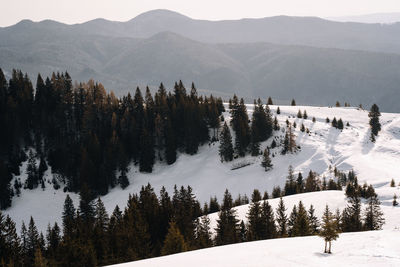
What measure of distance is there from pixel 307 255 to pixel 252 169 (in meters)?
62.2

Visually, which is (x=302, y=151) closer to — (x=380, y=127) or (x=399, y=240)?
(x=380, y=127)

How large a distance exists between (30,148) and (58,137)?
8640mm

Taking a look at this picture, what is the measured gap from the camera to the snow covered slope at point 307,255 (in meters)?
21.3

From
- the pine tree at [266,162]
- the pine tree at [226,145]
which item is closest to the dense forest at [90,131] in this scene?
the pine tree at [226,145]

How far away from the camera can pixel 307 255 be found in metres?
23.7

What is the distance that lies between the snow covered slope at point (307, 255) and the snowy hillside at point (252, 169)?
154ft

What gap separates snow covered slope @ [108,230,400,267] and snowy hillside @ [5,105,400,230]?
46.8 m

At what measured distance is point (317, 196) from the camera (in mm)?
55688

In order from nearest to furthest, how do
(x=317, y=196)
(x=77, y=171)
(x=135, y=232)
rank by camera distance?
(x=135, y=232) < (x=317, y=196) < (x=77, y=171)

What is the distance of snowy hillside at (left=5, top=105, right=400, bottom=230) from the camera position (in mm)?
79625

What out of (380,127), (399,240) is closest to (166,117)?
(380,127)

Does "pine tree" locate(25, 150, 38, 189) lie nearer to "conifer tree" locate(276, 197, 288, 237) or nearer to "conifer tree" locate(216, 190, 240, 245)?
"conifer tree" locate(216, 190, 240, 245)

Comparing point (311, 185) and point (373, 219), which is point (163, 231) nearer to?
point (373, 219)

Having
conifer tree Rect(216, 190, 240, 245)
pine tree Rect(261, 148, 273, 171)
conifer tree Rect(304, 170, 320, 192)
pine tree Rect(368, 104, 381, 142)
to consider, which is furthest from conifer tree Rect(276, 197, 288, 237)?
pine tree Rect(368, 104, 381, 142)
